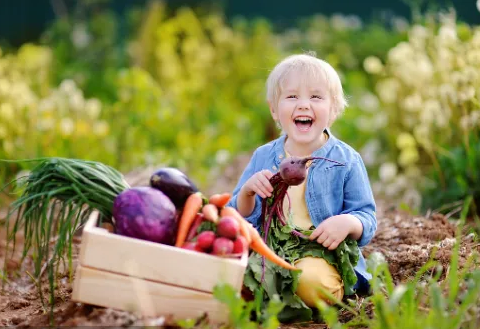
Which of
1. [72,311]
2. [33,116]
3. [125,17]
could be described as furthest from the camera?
[125,17]

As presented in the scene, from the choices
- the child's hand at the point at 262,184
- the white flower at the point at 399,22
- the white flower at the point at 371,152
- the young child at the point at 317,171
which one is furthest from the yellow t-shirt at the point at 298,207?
the white flower at the point at 399,22

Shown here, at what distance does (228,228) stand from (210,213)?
0.11 meters

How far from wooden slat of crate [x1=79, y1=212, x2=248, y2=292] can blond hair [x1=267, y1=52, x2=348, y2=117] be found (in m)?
0.97

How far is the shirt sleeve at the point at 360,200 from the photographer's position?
118 inches

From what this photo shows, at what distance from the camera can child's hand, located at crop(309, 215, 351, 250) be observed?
286 centimetres

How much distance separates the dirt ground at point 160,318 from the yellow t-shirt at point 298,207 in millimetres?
468

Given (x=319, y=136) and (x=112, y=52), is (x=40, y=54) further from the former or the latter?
(x=319, y=136)

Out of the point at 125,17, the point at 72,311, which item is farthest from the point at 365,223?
the point at 125,17

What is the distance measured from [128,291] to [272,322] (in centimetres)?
54

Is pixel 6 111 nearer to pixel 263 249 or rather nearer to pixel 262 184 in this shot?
pixel 262 184

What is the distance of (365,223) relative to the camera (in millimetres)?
2949

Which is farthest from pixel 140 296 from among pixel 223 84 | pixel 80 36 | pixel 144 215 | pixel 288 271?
pixel 80 36

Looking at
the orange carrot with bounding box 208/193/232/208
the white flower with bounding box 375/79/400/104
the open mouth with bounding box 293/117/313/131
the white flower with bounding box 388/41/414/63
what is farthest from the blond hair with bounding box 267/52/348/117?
the white flower with bounding box 375/79/400/104

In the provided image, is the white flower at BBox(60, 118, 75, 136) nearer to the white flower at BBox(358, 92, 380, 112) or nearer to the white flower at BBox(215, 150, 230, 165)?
the white flower at BBox(215, 150, 230, 165)
